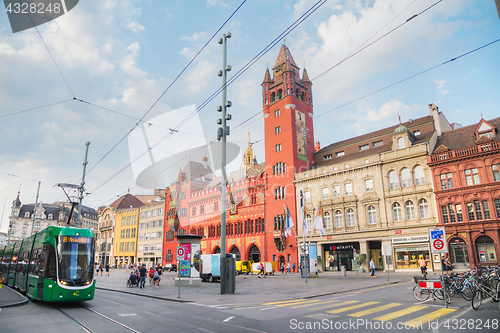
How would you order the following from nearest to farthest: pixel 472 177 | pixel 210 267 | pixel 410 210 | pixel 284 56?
pixel 210 267
pixel 472 177
pixel 410 210
pixel 284 56

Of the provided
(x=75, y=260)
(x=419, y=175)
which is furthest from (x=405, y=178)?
(x=75, y=260)

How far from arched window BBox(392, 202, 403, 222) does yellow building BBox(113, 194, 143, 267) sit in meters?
60.1

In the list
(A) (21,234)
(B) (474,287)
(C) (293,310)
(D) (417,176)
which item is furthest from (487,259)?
(A) (21,234)

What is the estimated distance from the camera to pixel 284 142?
51.5 m

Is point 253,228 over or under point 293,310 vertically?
over

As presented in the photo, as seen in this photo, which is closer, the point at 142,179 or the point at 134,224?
the point at 142,179

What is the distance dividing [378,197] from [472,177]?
10.0 meters

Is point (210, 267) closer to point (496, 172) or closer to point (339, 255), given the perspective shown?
point (339, 255)

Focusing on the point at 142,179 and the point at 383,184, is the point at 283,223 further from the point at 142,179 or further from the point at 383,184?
the point at 142,179

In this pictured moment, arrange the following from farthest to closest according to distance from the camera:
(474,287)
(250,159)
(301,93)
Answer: (250,159) → (301,93) → (474,287)

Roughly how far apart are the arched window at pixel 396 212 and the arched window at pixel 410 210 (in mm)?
793

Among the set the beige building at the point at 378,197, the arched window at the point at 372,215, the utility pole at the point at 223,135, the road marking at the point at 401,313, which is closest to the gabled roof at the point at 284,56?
the beige building at the point at 378,197

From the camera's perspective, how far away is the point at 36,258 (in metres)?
15.0

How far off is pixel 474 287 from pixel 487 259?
78.8 ft
